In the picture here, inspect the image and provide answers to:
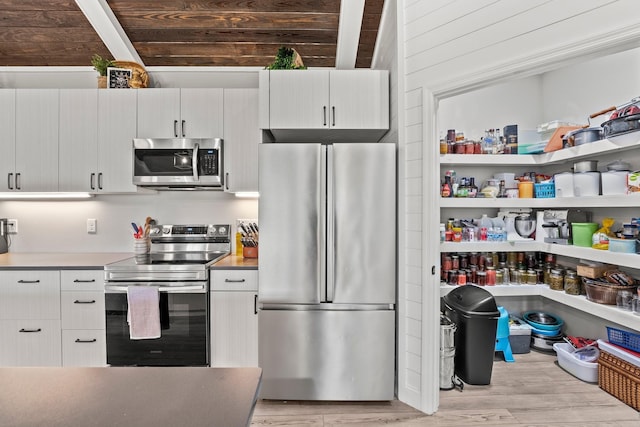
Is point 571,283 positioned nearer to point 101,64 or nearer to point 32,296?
point 32,296

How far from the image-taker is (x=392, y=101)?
2590mm

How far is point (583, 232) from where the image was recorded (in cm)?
286

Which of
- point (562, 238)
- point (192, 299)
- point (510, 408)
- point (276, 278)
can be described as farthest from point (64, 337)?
point (562, 238)

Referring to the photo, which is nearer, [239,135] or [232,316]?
[232,316]

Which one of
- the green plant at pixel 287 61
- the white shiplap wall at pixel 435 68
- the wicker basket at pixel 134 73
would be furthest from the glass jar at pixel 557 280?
the wicker basket at pixel 134 73

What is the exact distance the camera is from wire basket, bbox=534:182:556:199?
3.14 metres

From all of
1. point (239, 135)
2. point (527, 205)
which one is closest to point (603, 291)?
point (527, 205)

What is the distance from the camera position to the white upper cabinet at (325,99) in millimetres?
2605

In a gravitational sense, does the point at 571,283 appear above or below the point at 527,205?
below

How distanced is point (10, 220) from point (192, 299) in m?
2.04

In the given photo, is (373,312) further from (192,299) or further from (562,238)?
(562,238)

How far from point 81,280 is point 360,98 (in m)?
2.39

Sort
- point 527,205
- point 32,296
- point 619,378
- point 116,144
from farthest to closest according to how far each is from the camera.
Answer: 1. point 527,205
2. point 116,144
3. point 32,296
4. point 619,378

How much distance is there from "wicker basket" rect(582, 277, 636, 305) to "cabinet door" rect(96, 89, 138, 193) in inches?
144
